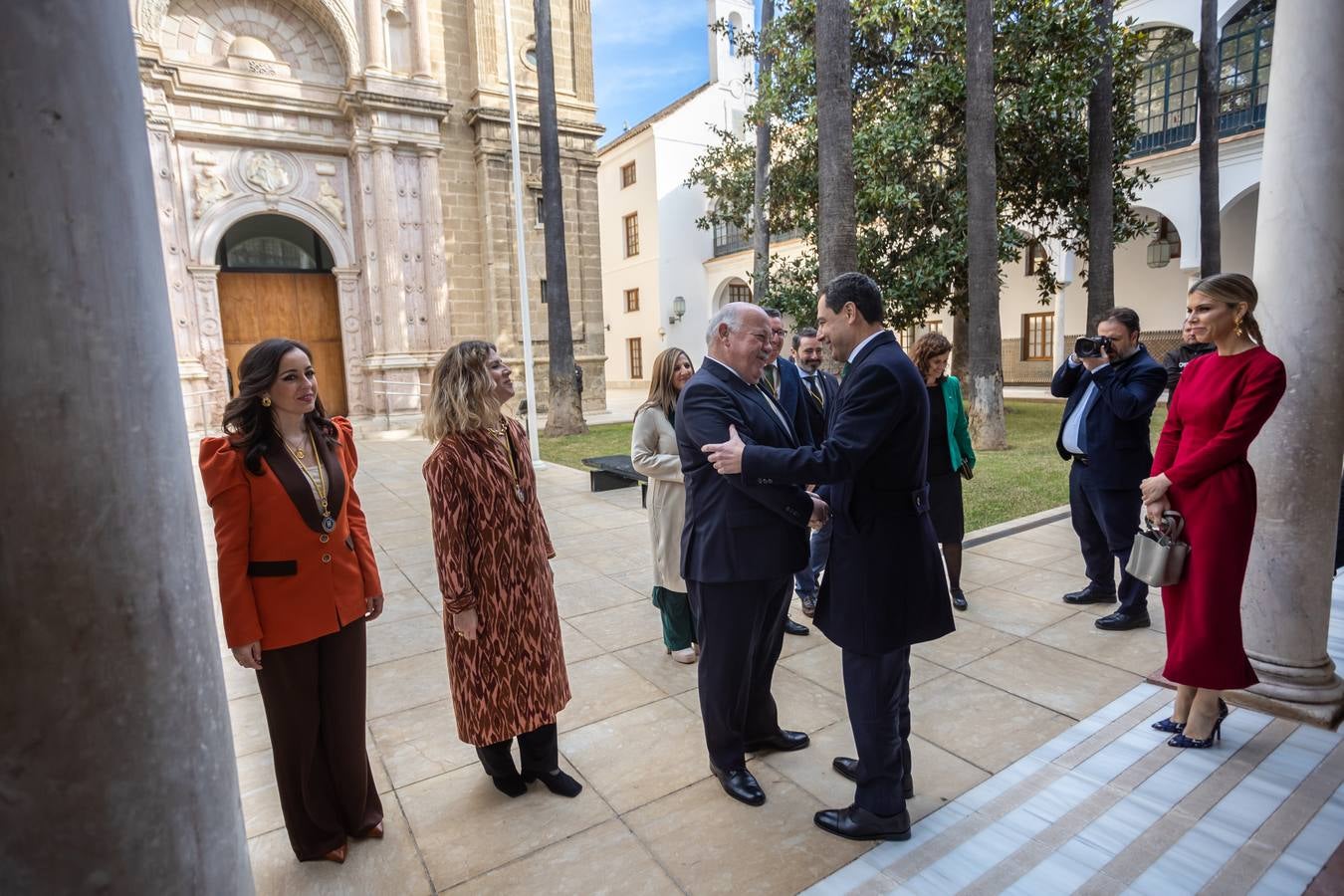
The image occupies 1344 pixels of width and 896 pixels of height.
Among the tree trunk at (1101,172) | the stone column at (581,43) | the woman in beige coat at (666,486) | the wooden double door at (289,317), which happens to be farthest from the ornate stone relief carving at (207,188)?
the tree trunk at (1101,172)

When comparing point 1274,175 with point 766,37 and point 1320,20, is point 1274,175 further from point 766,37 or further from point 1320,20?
point 766,37

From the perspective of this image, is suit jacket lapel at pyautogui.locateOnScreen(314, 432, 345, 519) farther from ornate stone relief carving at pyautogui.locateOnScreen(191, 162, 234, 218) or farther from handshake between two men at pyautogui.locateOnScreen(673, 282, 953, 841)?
ornate stone relief carving at pyautogui.locateOnScreen(191, 162, 234, 218)

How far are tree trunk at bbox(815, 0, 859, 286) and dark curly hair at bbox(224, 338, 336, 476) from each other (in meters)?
6.10

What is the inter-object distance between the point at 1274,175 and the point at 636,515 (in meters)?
6.11

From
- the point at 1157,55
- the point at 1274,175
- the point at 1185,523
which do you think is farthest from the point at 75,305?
the point at 1157,55

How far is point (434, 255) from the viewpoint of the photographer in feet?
57.2

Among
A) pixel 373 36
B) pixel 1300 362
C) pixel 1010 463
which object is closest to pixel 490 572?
pixel 1300 362

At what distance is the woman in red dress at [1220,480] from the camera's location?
2.93 metres

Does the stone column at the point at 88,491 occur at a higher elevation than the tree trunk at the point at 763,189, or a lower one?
lower

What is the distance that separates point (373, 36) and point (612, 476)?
41.8 feet

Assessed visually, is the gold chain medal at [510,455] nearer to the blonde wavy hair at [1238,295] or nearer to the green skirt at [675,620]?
the green skirt at [675,620]

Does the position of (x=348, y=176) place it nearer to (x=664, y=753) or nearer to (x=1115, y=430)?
(x=1115, y=430)

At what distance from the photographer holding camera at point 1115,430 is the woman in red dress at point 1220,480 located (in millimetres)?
1292

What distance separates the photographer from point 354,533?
9.19 ft
